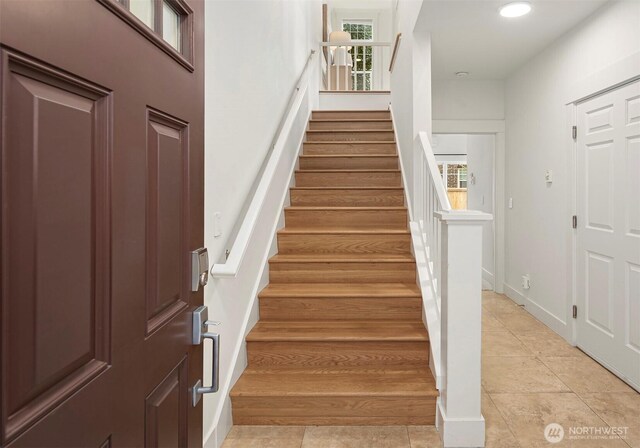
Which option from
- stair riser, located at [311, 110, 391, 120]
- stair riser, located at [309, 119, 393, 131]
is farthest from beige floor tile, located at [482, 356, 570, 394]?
stair riser, located at [311, 110, 391, 120]

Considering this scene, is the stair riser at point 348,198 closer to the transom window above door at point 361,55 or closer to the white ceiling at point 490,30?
the white ceiling at point 490,30

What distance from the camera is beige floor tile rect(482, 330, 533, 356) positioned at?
9.43ft

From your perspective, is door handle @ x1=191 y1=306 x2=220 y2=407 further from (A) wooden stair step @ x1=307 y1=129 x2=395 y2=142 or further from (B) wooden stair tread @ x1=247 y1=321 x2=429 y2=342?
(A) wooden stair step @ x1=307 y1=129 x2=395 y2=142

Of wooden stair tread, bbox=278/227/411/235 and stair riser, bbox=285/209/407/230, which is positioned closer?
wooden stair tread, bbox=278/227/411/235

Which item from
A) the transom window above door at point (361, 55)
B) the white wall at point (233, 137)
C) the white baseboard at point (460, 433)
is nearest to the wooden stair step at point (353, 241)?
the white wall at point (233, 137)

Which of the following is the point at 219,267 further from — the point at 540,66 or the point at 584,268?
the point at 540,66

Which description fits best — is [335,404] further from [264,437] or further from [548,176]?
[548,176]

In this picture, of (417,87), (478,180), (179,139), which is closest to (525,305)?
(478,180)

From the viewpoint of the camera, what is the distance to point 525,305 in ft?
13.0

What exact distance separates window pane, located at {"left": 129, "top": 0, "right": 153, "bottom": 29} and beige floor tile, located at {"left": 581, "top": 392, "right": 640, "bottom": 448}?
98.4 inches

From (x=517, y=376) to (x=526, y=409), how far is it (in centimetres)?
42

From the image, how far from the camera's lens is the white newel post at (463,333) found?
1.77 m

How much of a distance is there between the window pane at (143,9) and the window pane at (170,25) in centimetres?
4

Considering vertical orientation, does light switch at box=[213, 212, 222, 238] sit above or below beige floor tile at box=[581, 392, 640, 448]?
above
